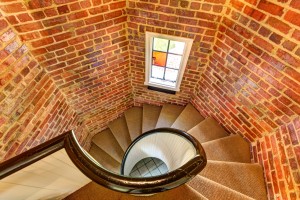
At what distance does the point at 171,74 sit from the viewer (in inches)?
109

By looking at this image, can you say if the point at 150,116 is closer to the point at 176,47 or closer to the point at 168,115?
the point at 168,115

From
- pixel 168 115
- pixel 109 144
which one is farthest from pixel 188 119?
pixel 109 144

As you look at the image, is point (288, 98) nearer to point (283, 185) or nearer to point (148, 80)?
point (283, 185)

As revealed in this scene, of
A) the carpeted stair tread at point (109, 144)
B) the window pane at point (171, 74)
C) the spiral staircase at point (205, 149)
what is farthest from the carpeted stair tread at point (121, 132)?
the window pane at point (171, 74)

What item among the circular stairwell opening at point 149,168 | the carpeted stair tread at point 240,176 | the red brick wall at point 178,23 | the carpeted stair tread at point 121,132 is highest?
the red brick wall at point 178,23

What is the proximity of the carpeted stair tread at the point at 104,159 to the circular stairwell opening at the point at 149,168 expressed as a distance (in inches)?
12.5

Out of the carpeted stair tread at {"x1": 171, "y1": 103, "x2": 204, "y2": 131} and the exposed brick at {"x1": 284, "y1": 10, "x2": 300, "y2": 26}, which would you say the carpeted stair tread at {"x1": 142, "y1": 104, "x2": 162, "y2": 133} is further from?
the exposed brick at {"x1": 284, "y1": 10, "x2": 300, "y2": 26}

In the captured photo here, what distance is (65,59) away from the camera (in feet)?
6.57

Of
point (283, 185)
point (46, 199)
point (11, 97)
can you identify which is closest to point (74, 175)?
point (46, 199)

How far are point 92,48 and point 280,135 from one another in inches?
91.6

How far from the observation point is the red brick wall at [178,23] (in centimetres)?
179

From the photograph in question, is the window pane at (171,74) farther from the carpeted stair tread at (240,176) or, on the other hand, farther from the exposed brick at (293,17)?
the exposed brick at (293,17)

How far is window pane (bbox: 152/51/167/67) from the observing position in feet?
8.07

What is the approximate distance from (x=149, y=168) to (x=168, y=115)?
1115 millimetres
